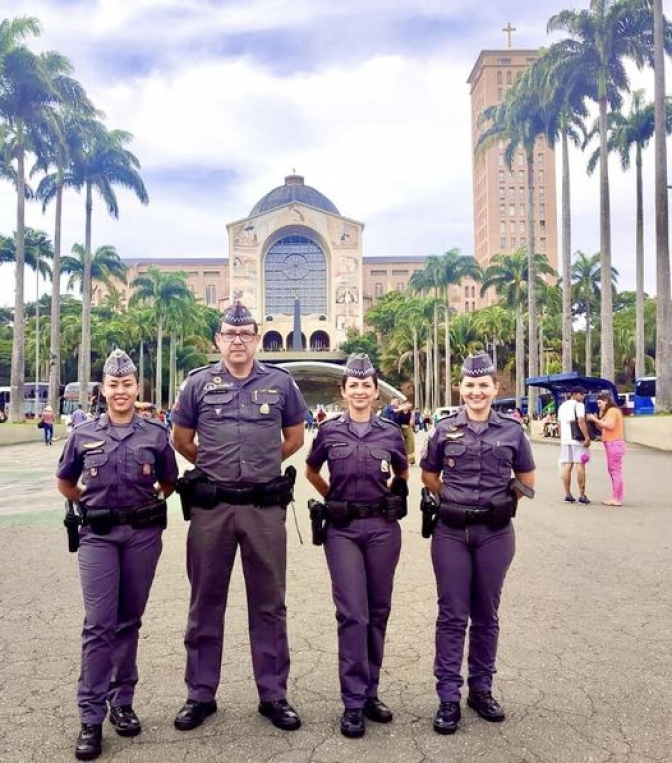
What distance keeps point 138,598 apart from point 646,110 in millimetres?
40153

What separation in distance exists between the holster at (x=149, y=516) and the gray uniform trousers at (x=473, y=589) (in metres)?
1.44

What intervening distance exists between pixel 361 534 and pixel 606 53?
117ft

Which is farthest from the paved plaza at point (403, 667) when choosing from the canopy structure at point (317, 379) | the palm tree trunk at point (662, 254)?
the canopy structure at point (317, 379)

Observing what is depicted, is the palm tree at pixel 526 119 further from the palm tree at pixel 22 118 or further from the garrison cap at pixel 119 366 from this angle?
the garrison cap at pixel 119 366

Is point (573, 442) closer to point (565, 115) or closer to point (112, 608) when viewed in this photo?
point (112, 608)

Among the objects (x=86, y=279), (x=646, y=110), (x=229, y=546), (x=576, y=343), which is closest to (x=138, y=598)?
(x=229, y=546)

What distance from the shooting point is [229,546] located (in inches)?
157

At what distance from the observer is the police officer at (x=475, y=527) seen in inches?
156

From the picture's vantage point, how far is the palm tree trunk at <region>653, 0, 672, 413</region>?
26969mm

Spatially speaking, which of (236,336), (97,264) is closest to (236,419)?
(236,336)

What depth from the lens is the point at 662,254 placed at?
Result: 1080 inches

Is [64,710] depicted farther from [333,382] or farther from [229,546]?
[333,382]

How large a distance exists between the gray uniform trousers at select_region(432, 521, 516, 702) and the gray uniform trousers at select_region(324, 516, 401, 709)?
27cm

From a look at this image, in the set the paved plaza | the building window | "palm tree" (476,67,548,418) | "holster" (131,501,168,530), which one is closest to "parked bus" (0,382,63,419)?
"palm tree" (476,67,548,418)
